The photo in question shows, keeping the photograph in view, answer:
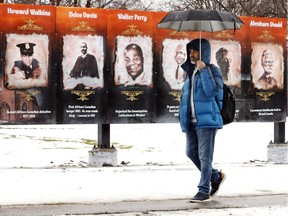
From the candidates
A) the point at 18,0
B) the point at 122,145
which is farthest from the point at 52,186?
the point at 18,0

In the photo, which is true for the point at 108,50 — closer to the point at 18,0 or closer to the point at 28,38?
the point at 28,38

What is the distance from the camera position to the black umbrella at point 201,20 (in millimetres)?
8004

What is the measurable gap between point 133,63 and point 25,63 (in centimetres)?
174

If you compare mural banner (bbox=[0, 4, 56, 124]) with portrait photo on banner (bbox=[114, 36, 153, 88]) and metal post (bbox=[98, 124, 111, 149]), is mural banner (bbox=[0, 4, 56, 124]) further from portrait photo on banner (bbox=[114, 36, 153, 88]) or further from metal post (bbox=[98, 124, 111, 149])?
portrait photo on banner (bbox=[114, 36, 153, 88])

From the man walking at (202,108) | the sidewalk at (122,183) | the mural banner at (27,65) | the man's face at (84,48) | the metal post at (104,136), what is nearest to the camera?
the man walking at (202,108)

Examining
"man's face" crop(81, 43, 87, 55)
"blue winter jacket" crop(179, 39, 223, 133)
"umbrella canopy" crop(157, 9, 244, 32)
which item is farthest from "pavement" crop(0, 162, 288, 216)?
"umbrella canopy" crop(157, 9, 244, 32)

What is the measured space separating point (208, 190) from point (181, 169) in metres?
2.98

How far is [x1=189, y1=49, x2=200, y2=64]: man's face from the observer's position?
7.43m

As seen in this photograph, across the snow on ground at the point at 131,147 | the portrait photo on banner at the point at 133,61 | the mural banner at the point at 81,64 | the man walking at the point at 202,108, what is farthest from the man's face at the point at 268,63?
the man walking at the point at 202,108

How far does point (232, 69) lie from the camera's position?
11.5 meters

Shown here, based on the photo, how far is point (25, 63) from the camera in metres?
10.2

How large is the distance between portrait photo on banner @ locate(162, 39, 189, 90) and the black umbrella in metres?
1.91

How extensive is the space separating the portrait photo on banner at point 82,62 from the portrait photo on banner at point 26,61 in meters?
0.33

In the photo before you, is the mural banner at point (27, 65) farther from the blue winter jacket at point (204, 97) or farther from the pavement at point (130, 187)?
the blue winter jacket at point (204, 97)
